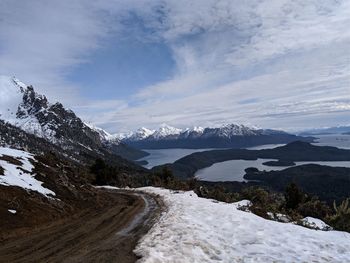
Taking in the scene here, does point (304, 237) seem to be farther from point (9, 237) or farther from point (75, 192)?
point (75, 192)

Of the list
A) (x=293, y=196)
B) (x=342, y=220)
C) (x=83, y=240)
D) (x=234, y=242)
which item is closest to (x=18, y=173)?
(x=83, y=240)

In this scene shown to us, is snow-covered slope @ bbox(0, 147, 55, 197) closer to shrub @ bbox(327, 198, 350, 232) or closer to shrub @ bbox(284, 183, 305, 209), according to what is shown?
shrub @ bbox(327, 198, 350, 232)

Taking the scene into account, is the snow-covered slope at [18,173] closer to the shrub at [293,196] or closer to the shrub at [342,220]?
the shrub at [342,220]

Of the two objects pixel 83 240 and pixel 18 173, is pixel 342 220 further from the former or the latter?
pixel 18 173

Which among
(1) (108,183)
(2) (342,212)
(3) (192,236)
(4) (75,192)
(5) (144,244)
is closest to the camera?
(5) (144,244)

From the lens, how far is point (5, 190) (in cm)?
1969

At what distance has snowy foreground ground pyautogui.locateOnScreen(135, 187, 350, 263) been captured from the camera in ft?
39.9

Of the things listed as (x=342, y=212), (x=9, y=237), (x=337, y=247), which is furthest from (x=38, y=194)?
(x=342, y=212)

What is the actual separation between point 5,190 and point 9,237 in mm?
5159

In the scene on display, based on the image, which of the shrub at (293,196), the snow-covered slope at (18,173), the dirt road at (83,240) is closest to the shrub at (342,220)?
the dirt road at (83,240)

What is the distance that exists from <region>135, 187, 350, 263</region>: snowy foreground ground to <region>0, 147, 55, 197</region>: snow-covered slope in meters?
8.93

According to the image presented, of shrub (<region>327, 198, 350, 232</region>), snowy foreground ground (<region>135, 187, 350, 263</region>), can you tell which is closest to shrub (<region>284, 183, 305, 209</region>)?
shrub (<region>327, 198, 350, 232</region>)

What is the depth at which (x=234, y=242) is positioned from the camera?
1423 centimetres

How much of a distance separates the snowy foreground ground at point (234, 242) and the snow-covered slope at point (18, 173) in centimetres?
893
